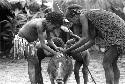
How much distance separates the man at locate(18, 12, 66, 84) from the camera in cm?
586

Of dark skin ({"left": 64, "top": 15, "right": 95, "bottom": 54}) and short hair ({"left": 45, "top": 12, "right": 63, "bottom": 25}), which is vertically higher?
short hair ({"left": 45, "top": 12, "right": 63, "bottom": 25})

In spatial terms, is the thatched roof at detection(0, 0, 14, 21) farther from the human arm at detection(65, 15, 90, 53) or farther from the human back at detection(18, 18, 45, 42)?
the human arm at detection(65, 15, 90, 53)

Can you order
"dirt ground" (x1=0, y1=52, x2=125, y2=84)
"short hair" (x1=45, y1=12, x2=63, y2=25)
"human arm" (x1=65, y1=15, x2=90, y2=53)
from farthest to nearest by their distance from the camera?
"dirt ground" (x1=0, y1=52, x2=125, y2=84) < "human arm" (x1=65, y1=15, x2=90, y2=53) < "short hair" (x1=45, y1=12, x2=63, y2=25)

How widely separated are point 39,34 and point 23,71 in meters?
5.06

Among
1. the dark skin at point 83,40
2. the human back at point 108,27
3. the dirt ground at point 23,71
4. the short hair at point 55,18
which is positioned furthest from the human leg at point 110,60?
the dirt ground at point 23,71

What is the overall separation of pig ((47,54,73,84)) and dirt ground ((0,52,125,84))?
2.32 metres

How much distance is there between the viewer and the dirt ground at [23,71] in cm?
885

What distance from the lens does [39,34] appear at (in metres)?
6.02

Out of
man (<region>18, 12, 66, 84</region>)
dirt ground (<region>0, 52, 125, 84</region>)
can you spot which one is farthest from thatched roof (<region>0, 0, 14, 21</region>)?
man (<region>18, 12, 66, 84</region>)

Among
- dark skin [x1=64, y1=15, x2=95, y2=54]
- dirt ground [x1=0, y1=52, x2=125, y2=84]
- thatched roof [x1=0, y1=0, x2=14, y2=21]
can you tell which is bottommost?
dirt ground [x1=0, y1=52, x2=125, y2=84]

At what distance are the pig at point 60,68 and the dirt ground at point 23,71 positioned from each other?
2.32 metres

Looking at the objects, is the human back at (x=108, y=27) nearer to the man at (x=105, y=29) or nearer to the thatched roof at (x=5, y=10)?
the man at (x=105, y=29)

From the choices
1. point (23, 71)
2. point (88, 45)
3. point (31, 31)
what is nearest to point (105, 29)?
point (88, 45)

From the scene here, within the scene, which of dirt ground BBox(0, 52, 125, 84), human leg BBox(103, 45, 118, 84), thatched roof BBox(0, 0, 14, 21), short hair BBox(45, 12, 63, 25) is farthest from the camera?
thatched roof BBox(0, 0, 14, 21)
